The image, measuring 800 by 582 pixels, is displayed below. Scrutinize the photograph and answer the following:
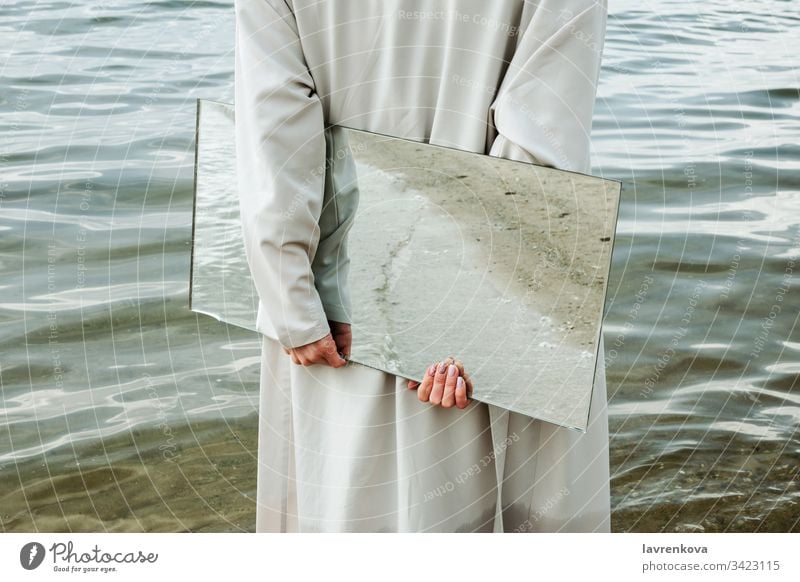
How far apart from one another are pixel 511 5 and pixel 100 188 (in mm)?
3211

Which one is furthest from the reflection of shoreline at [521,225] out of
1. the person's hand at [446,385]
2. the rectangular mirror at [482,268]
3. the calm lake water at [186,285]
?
the calm lake water at [186,285]

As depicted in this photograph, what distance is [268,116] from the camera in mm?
1393

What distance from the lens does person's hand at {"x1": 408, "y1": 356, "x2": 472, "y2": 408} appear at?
141 cm

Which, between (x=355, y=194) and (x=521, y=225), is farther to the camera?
(x=355, y=194)

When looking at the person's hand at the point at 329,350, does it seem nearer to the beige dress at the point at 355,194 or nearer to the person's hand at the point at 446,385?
the beige dress at the point at 355,194

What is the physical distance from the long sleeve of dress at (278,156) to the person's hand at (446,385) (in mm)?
189

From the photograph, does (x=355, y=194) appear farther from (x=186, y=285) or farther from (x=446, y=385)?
(x=186, y=285)

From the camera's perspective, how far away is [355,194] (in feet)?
4.81

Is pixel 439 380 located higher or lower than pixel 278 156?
lower

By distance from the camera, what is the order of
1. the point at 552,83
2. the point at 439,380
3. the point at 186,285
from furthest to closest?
the point at 186,285
the point at 439,380
the point at 552,83

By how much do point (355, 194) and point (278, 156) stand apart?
0.13 m

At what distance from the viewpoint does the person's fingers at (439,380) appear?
4.65 feet

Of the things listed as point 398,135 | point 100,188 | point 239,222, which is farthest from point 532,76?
point 100,188

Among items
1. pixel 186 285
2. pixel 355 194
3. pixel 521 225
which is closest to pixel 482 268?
pixel 521 225
